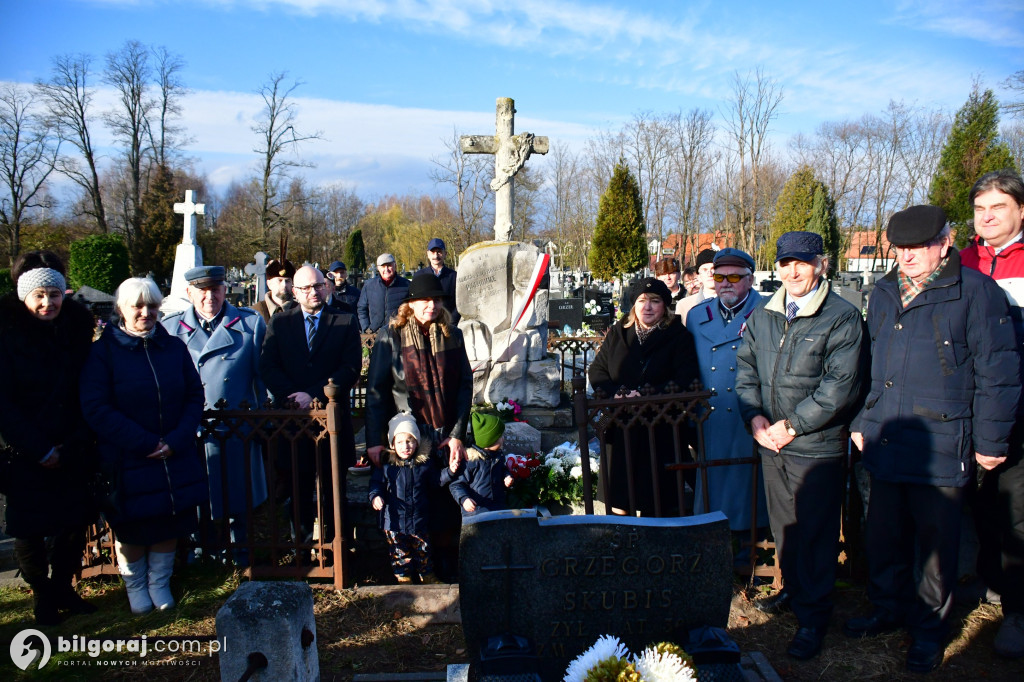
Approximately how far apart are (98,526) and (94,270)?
22788 millimetres

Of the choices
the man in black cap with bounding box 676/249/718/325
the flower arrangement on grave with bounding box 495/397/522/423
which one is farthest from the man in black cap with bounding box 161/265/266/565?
the man in black cap with bounding box 676/249/718/325

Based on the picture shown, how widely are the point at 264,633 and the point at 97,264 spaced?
81.9ft

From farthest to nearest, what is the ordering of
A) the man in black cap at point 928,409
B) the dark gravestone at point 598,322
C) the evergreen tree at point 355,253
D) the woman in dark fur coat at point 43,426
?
the evergreen tree at point 355,253 < the dark gravestone at point 598,322 < the woman in dark fur coat at point 43,426 < the man in black cap at point 928,409

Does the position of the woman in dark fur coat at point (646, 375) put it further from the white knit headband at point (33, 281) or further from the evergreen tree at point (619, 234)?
the evergreen tree at point (619, 234)

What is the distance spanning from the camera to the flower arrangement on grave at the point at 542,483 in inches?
179

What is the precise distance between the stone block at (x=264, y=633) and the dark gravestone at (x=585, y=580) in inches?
24.5

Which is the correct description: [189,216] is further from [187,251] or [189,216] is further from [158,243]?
[158,243]

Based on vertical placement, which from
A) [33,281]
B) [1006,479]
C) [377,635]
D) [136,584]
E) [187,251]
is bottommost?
[377,635]

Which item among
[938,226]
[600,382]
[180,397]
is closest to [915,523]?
[938,226]

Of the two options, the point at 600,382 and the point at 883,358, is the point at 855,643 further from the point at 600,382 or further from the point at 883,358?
the point at 600,382

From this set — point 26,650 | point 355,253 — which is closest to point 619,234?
point 355,253

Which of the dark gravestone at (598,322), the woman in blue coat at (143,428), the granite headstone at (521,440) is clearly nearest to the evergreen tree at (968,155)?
the dark gravestone at (598,322)

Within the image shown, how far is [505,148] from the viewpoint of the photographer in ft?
29.0

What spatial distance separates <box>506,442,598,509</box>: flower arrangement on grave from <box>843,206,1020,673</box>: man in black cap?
1.97m
